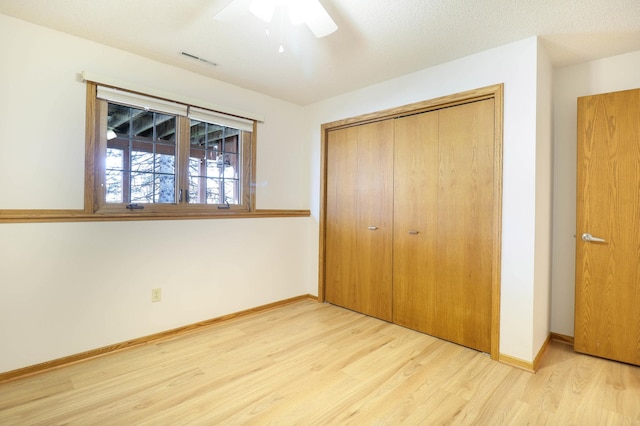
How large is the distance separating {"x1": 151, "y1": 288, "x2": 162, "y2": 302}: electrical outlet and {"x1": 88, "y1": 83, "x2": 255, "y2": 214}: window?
0.66 m

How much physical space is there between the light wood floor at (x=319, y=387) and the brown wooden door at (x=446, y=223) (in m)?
0.26

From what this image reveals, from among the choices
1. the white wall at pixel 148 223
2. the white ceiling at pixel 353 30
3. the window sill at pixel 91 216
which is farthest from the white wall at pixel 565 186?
the window sill at pixel 91 216

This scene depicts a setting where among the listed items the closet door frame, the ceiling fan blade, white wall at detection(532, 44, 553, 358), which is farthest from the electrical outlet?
white wall at detection(532, 44, 553, 358)

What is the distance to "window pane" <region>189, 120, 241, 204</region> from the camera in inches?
114

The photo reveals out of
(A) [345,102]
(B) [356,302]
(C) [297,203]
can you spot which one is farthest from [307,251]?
(A) [345,102]

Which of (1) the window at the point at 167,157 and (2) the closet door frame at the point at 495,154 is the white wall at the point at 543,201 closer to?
(2) the closet door frame at the point at 495,154

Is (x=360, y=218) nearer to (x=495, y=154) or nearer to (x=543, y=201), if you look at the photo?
(x=495, y=154)

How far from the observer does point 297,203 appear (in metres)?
3.75

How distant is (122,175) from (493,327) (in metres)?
3.11

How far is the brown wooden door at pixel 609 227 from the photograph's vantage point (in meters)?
2.24

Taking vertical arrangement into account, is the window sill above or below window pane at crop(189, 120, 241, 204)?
below

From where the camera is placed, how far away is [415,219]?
2.82 meters

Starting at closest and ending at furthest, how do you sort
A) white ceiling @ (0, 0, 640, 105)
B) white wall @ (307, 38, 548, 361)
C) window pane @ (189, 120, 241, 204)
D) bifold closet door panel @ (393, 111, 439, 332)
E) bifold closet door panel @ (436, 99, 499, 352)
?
white ceiling @ (0, 0, 640, 105), white wall @ (307, 38, 548, 361), bifold closet door panel @ (436, 99, 499, 352), bifold closet door panel @ (393, 111, 439, 332), window pane @ (189, 120, 241, 204)

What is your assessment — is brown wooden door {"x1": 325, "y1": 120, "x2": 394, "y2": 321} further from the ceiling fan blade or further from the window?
the ceiling fan blade
